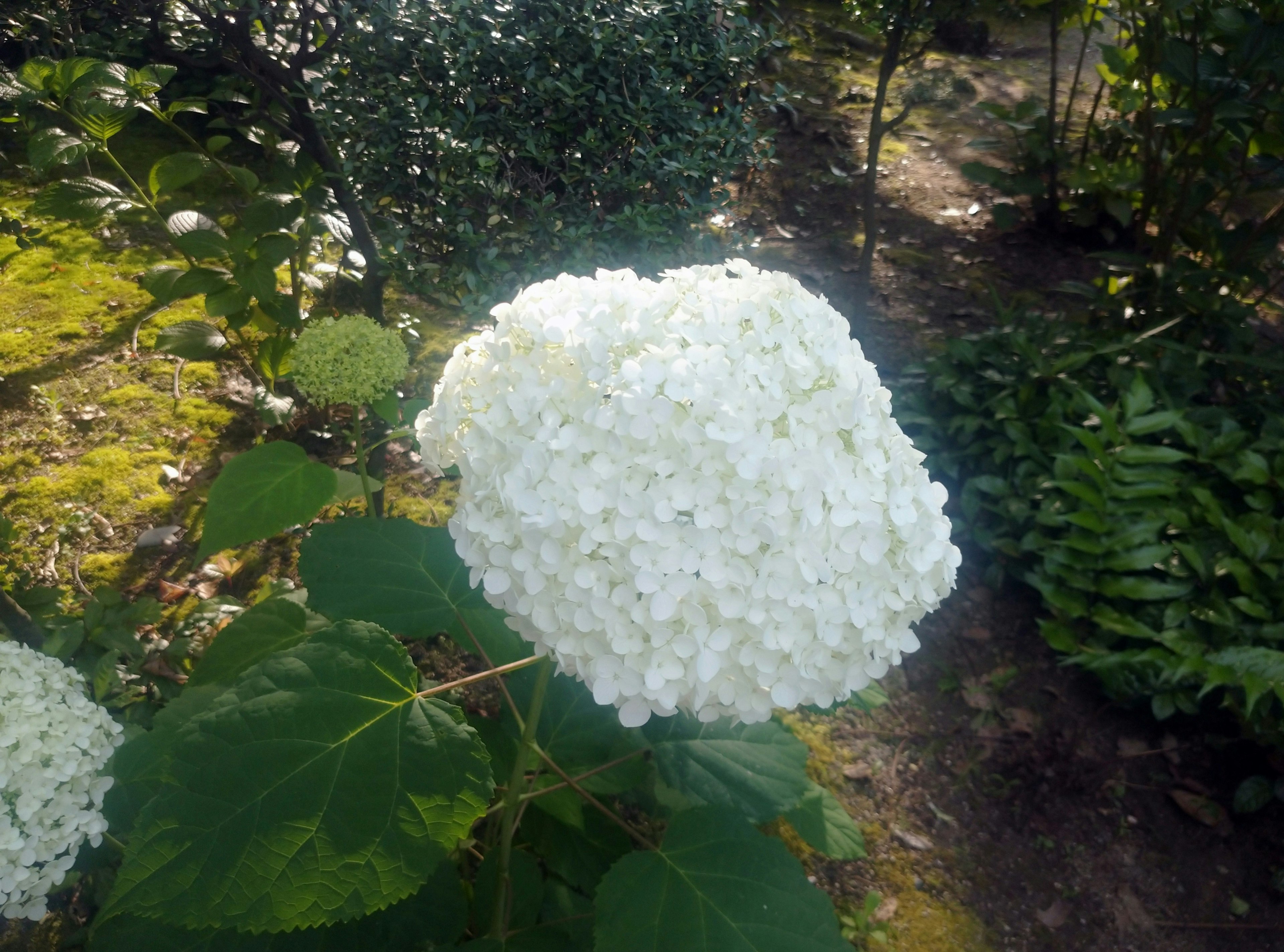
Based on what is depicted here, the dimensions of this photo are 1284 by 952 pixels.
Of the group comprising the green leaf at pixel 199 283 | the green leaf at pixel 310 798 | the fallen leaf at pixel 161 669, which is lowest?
the fallen leaf at pixel 161 669

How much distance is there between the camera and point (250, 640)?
1.57 meters

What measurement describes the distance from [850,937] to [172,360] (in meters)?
3.09

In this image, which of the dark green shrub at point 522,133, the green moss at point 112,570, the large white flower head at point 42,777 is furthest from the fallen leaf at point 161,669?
the dark green shrub at point 522,133

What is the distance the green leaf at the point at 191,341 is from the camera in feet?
7.73

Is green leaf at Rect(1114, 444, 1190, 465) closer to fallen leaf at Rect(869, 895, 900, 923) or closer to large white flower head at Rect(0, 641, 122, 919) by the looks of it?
fallen leaf at Rect(869, 895, 900, 923)

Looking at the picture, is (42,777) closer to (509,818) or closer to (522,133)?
(509,818)

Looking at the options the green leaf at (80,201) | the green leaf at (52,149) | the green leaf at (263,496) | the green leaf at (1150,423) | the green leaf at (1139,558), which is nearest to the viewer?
the green leaf at (263,496)

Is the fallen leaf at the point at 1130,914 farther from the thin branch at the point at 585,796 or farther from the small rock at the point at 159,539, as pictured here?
the small rock at the point at 159,539

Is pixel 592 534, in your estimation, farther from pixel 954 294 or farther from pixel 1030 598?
pixel 954 294

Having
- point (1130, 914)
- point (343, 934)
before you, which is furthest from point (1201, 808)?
point (343, 934)

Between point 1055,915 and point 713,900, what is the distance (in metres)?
1.50

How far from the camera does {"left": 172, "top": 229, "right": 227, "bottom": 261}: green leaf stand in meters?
2.19

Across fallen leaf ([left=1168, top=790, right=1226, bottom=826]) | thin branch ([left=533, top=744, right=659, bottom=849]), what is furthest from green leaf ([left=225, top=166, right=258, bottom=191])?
fallen leaf ([left=1168, top=790, right=1226, bottom=826])

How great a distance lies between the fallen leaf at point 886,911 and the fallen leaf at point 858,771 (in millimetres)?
338
